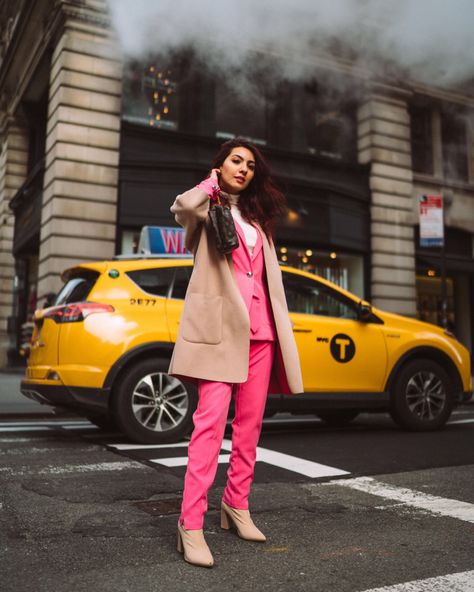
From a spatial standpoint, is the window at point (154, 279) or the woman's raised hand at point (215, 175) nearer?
the woman's raised hand at point (215, 175)

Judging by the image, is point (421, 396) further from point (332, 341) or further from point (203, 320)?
point (203, 320)

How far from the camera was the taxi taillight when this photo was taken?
522 centimetres

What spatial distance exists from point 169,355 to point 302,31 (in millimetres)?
10625

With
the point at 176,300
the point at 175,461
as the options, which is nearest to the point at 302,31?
the point at 176,300

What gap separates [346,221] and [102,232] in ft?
20.1

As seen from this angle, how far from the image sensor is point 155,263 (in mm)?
5770

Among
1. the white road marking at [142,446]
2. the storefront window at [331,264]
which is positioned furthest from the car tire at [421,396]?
the storefront window at [331,264]

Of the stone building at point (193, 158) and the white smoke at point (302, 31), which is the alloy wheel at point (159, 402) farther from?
the white smoke at point (302, 31)

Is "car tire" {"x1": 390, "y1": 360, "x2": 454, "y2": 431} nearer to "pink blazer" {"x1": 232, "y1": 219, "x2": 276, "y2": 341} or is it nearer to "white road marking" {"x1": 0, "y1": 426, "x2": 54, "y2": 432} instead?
"white road marking" {"x1": 0, "y1": 426, "x2": 54, "y2": 432}

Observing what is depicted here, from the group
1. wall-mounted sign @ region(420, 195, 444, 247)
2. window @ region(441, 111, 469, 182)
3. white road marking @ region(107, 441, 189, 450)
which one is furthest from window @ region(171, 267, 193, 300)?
window @ region(441, 111, 469, 182)

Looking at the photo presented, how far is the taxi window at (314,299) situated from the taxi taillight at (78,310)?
73.5 inches

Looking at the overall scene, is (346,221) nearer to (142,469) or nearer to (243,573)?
(142,469)

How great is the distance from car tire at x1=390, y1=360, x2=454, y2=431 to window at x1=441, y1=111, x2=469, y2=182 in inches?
509

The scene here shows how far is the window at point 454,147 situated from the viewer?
Answer: 59.7 feet
